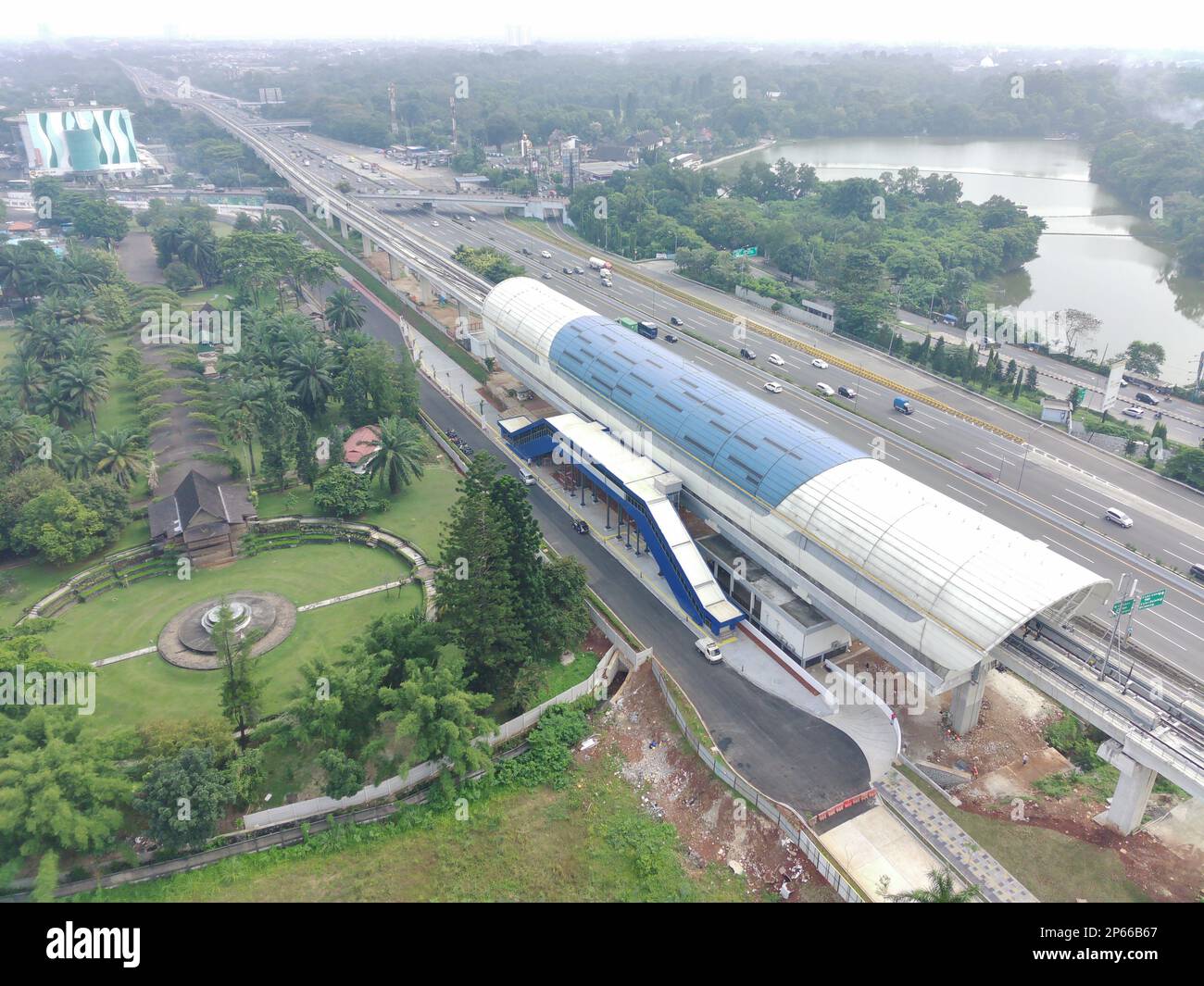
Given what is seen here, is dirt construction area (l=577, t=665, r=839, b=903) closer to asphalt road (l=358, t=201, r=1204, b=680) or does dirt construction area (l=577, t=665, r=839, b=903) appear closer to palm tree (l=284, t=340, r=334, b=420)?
asphalt road (l=358, t=201, r=1204, b=680)

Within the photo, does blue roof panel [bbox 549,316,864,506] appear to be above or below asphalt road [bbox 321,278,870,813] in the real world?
above

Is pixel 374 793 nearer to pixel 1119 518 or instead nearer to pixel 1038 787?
pixel 1038 787

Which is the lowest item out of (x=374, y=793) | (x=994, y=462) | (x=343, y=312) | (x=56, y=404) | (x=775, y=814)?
(x=374, y=793)

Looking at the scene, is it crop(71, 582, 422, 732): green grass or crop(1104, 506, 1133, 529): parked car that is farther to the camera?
crop(1104, 506, 1133, 529): parked car

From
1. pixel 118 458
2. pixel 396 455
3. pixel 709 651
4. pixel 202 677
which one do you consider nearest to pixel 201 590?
pixel 202 677

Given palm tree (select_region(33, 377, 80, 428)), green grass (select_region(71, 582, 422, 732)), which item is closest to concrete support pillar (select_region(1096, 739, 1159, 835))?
green grass (select_region(71, 582, 422, 732))

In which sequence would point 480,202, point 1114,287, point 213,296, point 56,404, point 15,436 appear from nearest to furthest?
1. point 15,436
2. point 56,404
3. point 213,296
4. point 1114,287
5. point 480,202
